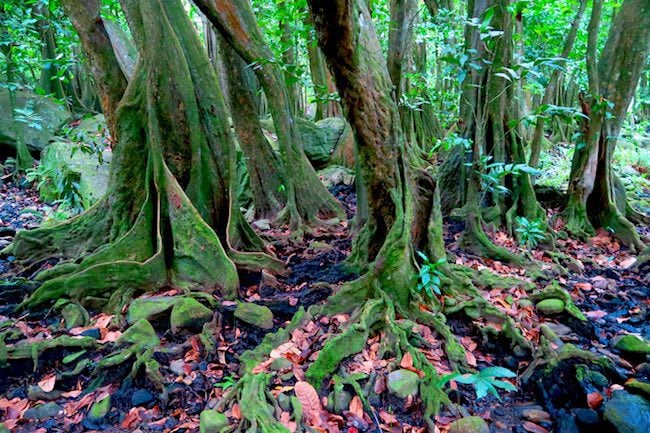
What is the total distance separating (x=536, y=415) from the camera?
2951 mm

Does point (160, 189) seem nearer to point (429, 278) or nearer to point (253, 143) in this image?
point (253, 143)

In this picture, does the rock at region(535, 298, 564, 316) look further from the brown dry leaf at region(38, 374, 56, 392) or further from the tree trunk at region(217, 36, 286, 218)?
the tree trunk at region(217, 36, 286, 218)

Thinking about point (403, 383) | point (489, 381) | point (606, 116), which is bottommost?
point (403, 383)

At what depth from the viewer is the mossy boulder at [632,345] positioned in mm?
3392

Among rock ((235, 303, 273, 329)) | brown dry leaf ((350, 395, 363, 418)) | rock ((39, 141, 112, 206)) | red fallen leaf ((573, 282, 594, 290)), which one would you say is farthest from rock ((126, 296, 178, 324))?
rock ((39, 141, 112, 206))

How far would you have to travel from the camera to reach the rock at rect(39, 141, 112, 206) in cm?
839

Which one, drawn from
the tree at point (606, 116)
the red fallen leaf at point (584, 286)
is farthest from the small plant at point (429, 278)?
the tree at point (606, 116)

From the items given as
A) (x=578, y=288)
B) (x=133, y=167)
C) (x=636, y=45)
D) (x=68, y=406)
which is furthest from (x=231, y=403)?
(x=636, y=45)

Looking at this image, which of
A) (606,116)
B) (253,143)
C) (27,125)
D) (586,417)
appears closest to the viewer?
(586,417)

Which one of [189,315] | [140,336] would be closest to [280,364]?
[189,315]

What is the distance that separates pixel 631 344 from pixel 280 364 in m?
2.80

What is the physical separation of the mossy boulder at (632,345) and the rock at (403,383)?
1731 mm

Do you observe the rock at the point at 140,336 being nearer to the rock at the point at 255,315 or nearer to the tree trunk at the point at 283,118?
the rock at the point at 255,315

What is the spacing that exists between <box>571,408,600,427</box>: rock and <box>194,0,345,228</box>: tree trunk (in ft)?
14.9
